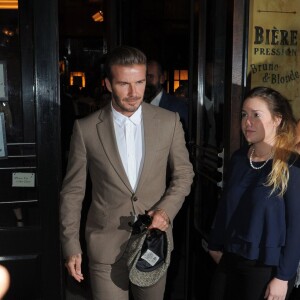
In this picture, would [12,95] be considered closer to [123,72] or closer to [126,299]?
[123,72]

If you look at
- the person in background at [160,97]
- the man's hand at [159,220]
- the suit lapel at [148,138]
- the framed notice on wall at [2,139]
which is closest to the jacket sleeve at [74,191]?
the suit lapel at [148,138]

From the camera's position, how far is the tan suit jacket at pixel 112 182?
2611 millimetres

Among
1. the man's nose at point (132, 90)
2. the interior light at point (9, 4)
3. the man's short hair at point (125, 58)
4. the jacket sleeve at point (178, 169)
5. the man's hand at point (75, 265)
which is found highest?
the interior light at point (9, 4)

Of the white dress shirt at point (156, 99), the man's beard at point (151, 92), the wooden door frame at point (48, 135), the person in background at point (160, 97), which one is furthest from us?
the man's beard at point (151, 92)

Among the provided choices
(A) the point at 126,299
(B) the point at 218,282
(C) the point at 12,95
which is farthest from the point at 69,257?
(C) the point at 12,95

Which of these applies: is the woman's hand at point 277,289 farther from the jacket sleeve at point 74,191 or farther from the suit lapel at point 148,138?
the jacket sleeve at point 74,191

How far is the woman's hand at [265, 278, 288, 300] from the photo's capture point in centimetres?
226

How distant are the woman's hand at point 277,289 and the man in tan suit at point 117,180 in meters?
0.61

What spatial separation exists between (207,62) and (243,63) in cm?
58

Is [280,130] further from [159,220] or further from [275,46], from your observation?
[275,46]

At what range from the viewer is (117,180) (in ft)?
8.54

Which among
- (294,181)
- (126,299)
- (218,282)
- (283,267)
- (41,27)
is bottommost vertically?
(126,299)

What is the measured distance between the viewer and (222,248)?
8.70ft

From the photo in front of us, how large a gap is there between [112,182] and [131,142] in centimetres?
24
